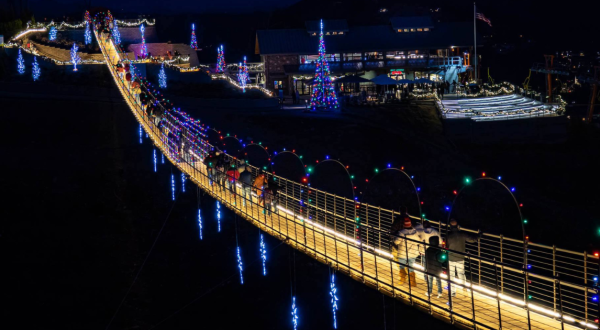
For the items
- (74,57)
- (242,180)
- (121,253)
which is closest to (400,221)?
(242,180)

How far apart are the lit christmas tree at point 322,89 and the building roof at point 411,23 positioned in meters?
12.9

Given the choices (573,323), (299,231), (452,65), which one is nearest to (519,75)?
(452,65)

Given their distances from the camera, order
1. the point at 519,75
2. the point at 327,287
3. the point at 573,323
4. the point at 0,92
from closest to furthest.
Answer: the point at 573,323 → the point at 327,287 → the point at 0,92 → the point at 519,75

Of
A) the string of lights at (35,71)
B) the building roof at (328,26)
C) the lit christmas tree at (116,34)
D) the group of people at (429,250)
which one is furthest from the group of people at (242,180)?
the building roof at (328,26)

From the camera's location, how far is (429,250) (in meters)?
9.88

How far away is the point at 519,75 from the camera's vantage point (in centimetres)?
6119

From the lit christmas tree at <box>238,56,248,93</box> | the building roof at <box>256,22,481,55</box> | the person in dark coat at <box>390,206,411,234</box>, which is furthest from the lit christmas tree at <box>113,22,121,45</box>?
the person in dark coat at <box>390,206,411,234</box>

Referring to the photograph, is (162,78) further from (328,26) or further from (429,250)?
(429,250)

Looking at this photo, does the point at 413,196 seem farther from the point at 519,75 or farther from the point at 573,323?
the point at 519,75

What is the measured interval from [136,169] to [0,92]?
27.2 ft

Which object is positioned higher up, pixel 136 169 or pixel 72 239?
pixel 136 169

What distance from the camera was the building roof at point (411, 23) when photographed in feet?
150

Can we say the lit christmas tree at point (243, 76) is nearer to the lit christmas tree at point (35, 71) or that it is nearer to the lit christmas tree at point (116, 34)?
the lit christmas tree at point (116, 34)

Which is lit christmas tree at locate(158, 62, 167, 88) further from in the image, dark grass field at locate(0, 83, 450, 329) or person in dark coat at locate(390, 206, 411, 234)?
person in dark coat at locate(390, 206, 411, 234)
